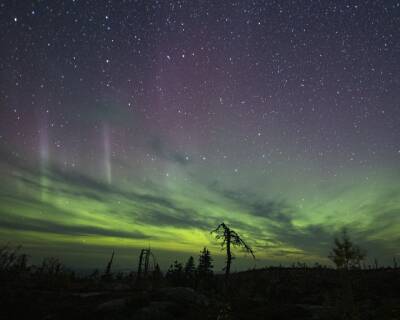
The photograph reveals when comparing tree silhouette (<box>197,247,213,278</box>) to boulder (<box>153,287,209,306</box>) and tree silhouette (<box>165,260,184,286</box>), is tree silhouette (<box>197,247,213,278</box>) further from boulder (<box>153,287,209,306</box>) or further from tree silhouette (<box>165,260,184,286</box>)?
boulder (<box>153,287,209,306</box>)

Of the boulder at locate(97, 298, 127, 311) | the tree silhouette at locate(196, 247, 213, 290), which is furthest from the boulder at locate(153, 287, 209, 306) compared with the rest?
the tree silhouette at locate(196, 247, 213, 290)

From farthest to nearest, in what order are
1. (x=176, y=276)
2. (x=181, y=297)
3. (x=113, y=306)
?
1. (x=176, y=276)
2. (x=181, y=297)
3. (x=113, y=306)

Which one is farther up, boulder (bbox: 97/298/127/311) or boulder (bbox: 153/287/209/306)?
boulder (bbox: 153/287/209/306)

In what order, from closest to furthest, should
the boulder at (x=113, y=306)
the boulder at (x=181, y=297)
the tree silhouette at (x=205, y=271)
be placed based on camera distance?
the boulder at (x=113, y=306) < the boulder at (x=181, y=297) < the tree silhouette at (x=205, y=271)

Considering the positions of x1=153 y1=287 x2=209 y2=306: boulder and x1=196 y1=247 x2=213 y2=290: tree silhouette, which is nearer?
x1=153 y1=287 x2=209 y2=306: boulder

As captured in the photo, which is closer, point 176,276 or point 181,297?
point 181,297

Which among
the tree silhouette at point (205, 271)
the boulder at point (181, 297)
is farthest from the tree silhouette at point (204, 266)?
the boulder at point (181, 297)

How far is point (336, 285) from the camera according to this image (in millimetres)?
46375

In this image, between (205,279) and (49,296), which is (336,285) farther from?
(49,296)

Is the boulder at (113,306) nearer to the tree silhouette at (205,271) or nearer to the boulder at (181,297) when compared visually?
the boulder at (181,297)

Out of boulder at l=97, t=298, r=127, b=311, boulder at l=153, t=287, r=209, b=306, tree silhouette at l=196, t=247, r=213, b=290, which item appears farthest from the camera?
tree silhouette at l=196, t=247, r=213, b=290

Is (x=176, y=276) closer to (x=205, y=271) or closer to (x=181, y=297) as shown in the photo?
(x=205, y=271)

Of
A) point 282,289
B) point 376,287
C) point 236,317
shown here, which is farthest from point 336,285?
point 236,317

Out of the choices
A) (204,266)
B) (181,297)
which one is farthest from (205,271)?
(181,297)
